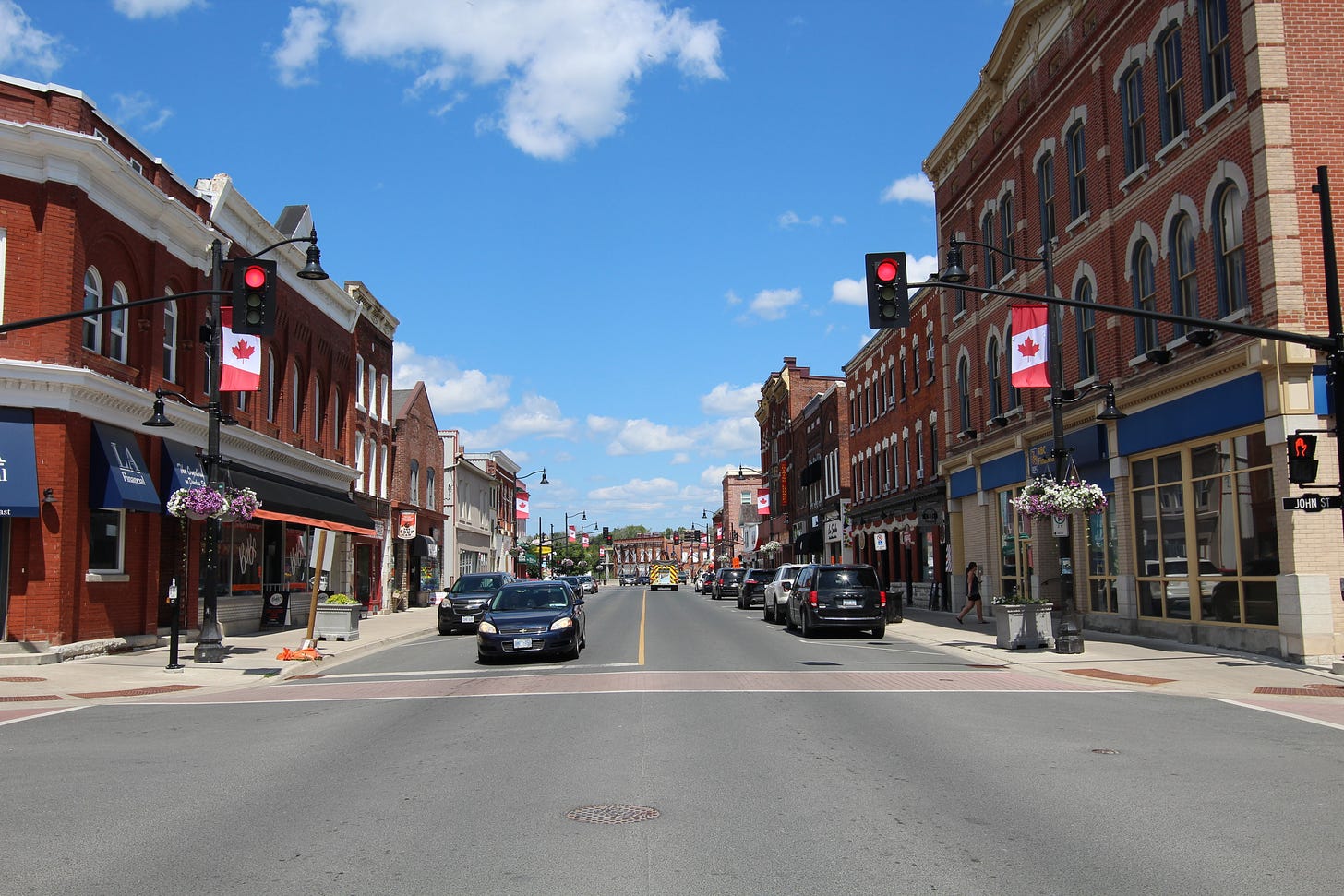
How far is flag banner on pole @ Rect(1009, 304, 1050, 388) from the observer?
862 inches

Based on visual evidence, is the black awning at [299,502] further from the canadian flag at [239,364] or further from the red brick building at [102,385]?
the canadian flag at [239,364]

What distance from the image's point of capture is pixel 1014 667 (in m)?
18.3

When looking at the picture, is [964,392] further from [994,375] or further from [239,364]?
[239,364]

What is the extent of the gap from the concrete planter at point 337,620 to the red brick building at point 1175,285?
1555 cm

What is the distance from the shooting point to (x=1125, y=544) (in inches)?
907

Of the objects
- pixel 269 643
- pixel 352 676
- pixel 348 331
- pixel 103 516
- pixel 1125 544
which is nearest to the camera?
pixel 352 676

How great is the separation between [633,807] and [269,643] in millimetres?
19282

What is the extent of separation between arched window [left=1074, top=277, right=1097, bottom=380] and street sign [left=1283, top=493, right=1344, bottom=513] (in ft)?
34.1

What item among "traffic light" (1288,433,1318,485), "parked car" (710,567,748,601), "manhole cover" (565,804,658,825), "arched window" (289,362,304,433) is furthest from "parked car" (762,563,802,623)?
"parked car" (710,567,748,601)

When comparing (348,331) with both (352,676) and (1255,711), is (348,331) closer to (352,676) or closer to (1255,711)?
(352,676)

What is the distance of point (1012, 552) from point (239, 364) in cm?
2134

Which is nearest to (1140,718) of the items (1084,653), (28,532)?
(1084,653)

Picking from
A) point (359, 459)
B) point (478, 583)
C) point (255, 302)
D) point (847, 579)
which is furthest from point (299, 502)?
point (255, 302)

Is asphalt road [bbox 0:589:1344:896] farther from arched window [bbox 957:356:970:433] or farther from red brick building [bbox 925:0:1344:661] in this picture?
arched window [bbox 957:356:970:433]
